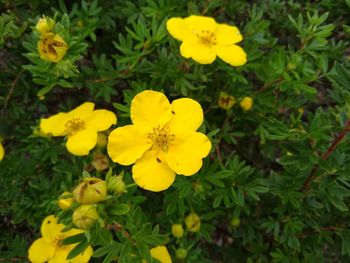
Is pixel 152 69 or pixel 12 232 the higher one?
pixel 152 69

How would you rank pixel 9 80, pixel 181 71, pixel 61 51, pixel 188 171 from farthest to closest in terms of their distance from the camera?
1. pixel 9 80
2. pixel 181 71
3. pixel 61 51
4. pixel 188 171

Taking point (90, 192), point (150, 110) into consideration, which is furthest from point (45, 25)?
point (90, 192)

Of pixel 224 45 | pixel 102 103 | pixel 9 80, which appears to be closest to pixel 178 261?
pixel 224 45

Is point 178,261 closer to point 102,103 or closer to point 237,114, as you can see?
point 237,114

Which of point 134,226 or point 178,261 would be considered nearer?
point 134,226

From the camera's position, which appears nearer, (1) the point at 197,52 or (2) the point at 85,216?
(2) the point at 85,216

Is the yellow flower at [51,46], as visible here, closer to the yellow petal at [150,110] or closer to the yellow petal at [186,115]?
the yellow petal at [150,110]

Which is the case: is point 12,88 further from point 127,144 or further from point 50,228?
point 127,144
